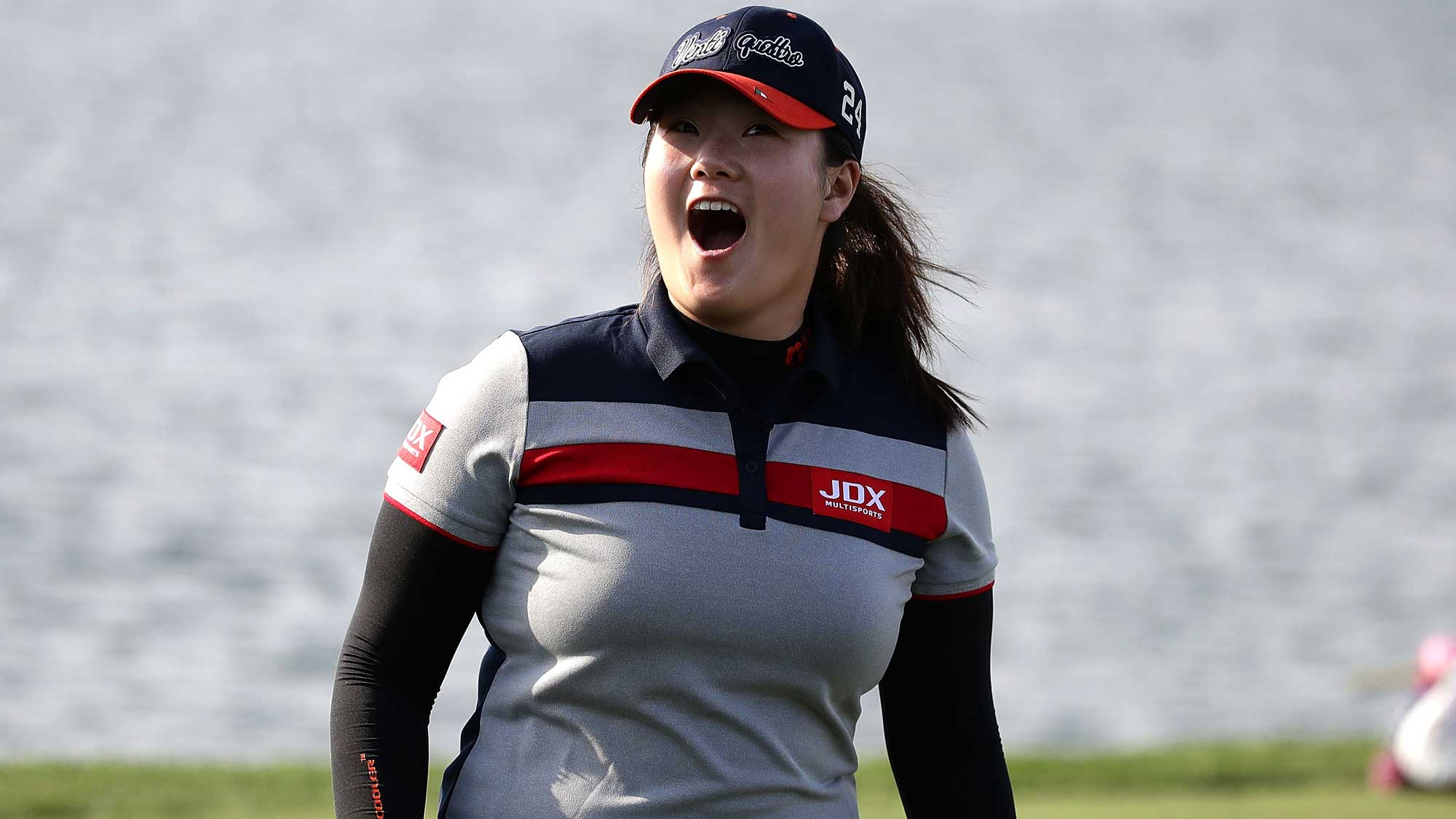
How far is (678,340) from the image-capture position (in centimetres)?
157

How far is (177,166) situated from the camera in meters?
16.4

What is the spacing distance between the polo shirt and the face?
2.3 inches

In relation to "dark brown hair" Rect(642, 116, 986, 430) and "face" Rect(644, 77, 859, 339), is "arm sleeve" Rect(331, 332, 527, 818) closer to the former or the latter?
"face" Rect(644, 77, 859, 339)

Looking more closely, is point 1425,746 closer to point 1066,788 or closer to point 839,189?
point 1066,788

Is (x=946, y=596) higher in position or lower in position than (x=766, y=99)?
lower

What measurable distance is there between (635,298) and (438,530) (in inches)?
Result: 502

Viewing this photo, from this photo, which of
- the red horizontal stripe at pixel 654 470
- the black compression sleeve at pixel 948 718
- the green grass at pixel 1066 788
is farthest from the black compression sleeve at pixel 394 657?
the green grass at pixel 1066 788

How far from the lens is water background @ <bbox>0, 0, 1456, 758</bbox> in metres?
7.82

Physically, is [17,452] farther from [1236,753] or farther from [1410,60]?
[1410,60]

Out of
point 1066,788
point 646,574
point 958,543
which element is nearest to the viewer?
point 646,574

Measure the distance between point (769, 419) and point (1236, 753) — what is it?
3689 millimetres

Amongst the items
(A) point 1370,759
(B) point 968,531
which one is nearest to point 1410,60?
(A) point 1370,759

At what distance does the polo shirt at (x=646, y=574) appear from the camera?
1.48 metres

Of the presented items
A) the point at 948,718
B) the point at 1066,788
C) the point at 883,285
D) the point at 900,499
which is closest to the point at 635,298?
the point at 1066,788
